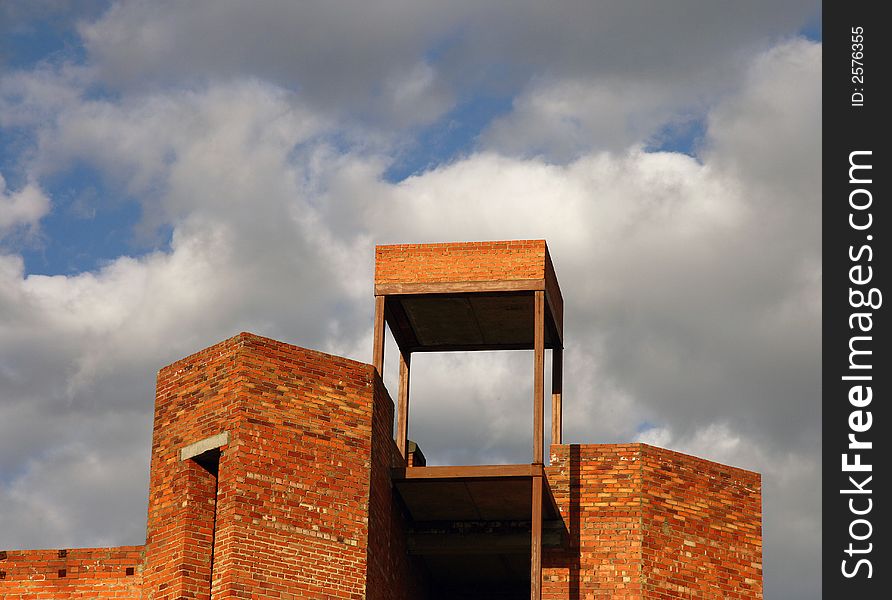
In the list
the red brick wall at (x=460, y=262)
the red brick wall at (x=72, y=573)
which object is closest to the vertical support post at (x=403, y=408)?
the red brick wall at (x=460, y=262)

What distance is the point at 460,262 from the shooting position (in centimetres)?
2319

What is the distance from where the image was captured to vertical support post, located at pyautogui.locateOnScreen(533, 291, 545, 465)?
2159 centimetres

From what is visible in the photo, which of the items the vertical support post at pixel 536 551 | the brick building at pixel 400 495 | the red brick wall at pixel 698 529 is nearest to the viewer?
the brick building at pixel 400 495

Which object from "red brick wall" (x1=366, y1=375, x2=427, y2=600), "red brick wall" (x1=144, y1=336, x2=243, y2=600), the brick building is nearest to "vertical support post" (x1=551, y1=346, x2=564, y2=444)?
the brick building

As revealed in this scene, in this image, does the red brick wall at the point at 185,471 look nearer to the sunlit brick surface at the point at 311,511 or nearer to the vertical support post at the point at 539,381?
the sunlit brick surface at the point at 311,511

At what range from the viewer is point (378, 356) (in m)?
23.1

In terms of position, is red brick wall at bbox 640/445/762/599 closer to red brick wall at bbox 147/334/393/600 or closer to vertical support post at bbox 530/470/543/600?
vertical support post at bbox 530/470/543/600

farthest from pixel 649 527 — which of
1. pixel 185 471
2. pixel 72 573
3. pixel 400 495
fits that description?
pixel 72 573

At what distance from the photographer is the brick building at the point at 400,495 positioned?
1947 centimetres

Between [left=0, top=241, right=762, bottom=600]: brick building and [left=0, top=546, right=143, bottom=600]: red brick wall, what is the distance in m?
0.02

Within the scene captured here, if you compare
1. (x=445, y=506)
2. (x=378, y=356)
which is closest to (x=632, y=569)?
(x=445, y=506)

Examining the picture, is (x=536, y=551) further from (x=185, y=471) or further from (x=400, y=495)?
(x=185, y=471)

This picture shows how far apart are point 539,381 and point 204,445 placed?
4.86 metres

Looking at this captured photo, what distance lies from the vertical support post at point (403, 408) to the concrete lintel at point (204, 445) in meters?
4.18
